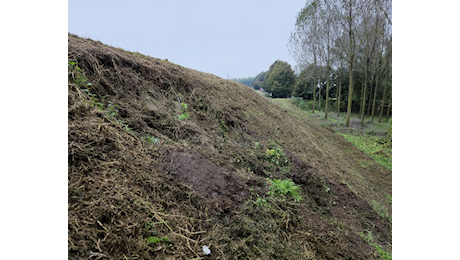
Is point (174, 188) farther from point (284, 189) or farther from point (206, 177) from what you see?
point (284, 189)

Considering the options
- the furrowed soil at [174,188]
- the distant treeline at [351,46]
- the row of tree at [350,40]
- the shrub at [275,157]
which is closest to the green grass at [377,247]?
the furrowed soil at [174,188]

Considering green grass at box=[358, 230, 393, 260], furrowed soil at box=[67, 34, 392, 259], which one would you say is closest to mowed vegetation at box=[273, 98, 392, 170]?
furrowed soil at box=[67, 34, 392, 259]

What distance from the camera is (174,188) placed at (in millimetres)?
2428

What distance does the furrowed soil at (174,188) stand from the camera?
1.75m

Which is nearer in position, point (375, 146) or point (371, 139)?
point (375, 146)

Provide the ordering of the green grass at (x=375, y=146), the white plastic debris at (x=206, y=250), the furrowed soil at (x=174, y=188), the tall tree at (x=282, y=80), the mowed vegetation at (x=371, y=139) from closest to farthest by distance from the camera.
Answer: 1. the furrowed soil at (x=174, y=188)
2. the white plastic debris at (x=206, y=250)
3. the green grass at (x=375, y=146)
4. the mowed vegetation at (x=371, y=139)
5. the tall tree at (x=282, y=80)

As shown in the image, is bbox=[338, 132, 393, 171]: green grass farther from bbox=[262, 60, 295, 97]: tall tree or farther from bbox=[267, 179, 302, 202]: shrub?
bbox=[262, 60, 295, 97]: tall tree

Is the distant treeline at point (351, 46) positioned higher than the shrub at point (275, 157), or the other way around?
the distant treeline at point (351, 46)

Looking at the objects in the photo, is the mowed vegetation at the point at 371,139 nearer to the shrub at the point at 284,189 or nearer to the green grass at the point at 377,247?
the green grass at the point at 377,247

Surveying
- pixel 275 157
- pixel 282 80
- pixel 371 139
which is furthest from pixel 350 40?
pixel 282 80

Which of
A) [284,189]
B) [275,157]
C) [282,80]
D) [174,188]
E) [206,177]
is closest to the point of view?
[174,188]
